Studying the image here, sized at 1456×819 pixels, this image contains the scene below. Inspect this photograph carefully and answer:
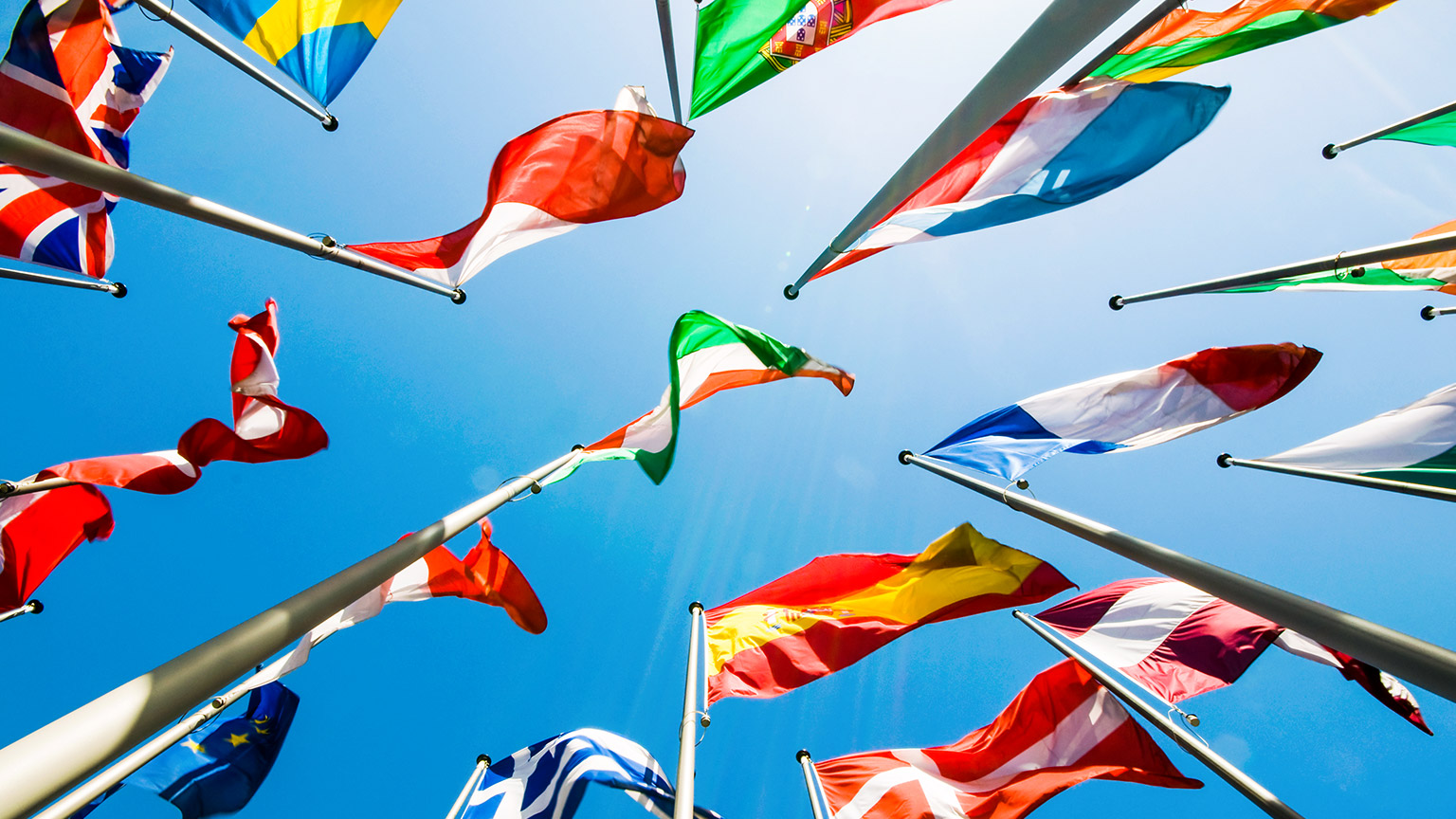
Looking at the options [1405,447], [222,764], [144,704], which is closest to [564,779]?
[222,764]

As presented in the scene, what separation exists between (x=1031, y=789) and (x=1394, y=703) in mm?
3927

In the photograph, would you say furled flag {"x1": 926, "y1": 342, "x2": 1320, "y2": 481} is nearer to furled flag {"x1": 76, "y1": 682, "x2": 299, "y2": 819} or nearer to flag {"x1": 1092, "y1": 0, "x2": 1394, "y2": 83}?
flag {"x1": 1092, "y1": 0, "x2": 1394, "y2": 83}

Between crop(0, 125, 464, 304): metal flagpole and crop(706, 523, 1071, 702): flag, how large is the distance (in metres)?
5.52

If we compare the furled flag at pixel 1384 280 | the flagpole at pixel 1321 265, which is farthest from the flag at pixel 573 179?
the furled flag at pixel 1384 280

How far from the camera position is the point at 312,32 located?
20.2ft

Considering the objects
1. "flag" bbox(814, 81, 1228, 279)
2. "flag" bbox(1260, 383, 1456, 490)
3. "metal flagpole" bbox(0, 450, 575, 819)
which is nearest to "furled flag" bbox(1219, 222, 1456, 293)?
"flag" bbox(1260, 383, 1456, 490)

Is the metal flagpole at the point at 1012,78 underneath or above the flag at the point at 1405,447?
above

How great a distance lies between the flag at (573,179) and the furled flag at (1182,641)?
23.9 feet

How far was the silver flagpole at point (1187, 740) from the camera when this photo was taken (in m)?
5.85

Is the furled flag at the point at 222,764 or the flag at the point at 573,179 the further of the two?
the furled flag at the point at 222,764

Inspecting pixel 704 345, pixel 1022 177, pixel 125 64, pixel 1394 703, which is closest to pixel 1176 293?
pixel 1022 177

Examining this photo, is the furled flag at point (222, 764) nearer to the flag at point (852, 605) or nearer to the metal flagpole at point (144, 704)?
the flag at point (852, 605)

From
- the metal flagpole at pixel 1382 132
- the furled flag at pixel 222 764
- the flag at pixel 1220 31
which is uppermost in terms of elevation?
the flag at pixel 1220 31

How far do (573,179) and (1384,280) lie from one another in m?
9.14
